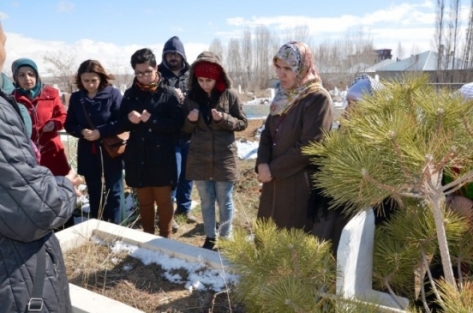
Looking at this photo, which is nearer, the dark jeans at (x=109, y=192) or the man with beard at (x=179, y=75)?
the dark jeans at (x=109, y=192)

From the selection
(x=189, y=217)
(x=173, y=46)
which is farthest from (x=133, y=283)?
(x=173, y=46)

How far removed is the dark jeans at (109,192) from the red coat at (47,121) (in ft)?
0.90

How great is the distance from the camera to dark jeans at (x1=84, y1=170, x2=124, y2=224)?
3984 mm

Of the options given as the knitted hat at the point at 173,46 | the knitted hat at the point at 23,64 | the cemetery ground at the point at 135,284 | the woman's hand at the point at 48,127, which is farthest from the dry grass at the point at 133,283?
the knitted hat at the point at 173,46

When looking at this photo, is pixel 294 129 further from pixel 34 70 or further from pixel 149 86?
pixel 34 70

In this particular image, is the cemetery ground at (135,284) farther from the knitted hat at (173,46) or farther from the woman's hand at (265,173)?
the knitted hat at (173,46)

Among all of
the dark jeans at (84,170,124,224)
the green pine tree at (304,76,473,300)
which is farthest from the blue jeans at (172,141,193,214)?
the green pine tree at (304,76,473,300)

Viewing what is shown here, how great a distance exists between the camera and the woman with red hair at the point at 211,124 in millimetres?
3322

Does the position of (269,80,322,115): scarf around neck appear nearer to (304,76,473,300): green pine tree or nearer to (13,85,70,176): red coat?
(304,76,473,300): green pine tree

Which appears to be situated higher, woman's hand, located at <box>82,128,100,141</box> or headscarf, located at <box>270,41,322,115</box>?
headscarf, located at <box>270,41,322,115</box>

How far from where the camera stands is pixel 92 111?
12.6 ft

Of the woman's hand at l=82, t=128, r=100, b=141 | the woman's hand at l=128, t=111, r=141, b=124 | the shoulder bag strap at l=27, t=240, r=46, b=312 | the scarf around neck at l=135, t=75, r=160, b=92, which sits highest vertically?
the scarf around neck at l=135, t=75, r=160, b=92

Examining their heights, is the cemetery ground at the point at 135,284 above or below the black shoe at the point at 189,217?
above

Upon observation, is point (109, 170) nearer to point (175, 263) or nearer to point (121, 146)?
point (121, 146)
